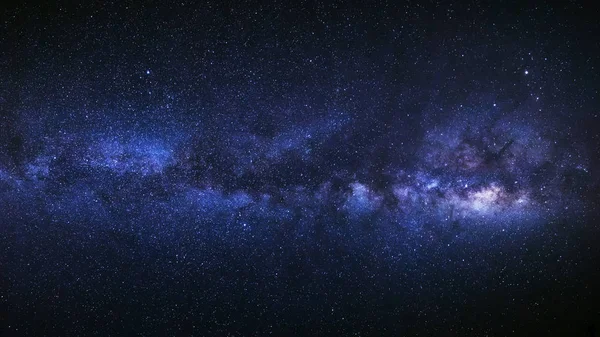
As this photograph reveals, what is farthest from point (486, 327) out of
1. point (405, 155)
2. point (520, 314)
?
point (405, 155)

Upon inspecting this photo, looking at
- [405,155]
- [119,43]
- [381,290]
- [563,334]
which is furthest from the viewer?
[563,334]

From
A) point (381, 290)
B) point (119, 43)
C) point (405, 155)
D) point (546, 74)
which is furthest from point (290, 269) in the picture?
point (546, 74)

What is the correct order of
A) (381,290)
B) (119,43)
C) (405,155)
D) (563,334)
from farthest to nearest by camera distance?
(563,334) < (381,290) < (405,155) < (119,43)

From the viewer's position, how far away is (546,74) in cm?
263

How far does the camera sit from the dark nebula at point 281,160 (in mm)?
2410

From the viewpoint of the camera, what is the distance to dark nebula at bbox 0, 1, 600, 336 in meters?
2.41

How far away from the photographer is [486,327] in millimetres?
2896

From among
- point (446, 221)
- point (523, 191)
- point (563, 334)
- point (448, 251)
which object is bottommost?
point (563, 334)

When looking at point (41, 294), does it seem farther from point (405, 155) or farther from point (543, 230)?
point (543, 230)

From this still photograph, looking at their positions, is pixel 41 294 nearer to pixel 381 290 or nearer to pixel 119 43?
pixel 119 43

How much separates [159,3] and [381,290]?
2888 millimetres

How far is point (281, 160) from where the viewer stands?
100 inches

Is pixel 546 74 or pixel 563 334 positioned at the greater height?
pixel 546 74

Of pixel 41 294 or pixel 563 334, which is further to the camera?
pixel 563 334
